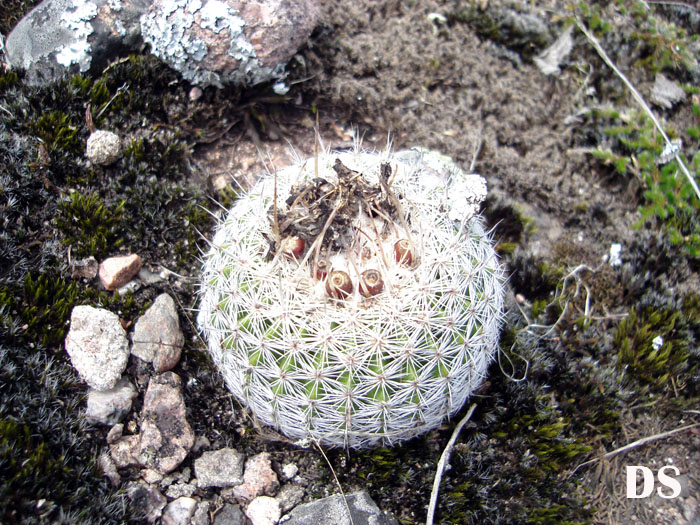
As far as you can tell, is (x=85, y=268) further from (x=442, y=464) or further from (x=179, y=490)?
(x=442, y=464)

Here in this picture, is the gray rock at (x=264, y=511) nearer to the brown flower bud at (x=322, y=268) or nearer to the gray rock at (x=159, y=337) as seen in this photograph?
the gray rock at (x=159, y=337)

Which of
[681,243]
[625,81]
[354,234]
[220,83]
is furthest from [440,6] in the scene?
[354,234]

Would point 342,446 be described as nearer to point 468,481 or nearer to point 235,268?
point 468,481

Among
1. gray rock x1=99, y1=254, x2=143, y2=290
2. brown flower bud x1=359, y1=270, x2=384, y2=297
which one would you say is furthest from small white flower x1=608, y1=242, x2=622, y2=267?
gray rock x1=99, y1=254, x2=143, y2=290

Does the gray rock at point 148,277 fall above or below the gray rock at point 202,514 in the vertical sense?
above

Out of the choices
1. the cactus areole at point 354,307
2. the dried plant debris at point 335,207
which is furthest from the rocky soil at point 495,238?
the dried plant debris at point 335,207
